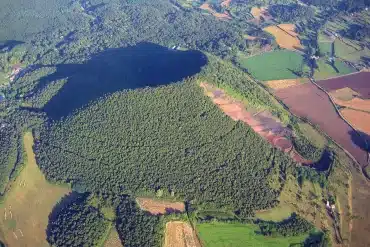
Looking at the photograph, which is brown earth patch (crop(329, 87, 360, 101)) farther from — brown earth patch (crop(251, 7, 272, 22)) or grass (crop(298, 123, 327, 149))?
brown earth patch (crop(251, 7, 272, 22))

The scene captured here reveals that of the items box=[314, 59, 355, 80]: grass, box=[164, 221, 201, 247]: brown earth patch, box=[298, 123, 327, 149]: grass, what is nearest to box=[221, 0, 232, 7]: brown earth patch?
box=[314, 59, 355, 80]: grass

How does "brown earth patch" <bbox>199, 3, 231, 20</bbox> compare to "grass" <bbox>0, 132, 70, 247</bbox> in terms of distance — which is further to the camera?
"brown earth patch" <bbox>199, 3, 231, 20</bbox>

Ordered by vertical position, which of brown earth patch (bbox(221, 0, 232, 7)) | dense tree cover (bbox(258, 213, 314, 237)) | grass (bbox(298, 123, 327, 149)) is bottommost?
dense tree cover (bbox(258, 213, 314, 237))

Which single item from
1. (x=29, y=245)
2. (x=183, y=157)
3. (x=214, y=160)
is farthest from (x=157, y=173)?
(x=29, y=245)

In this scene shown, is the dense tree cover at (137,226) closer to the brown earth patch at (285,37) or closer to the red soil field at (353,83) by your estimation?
the red soil field at (353,83)

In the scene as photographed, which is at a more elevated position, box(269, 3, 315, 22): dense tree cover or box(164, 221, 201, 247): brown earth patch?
box(269, 3, 315, 22): dense tree cover

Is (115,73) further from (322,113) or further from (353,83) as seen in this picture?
(353,83)

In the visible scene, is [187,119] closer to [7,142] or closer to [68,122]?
[68,122]
